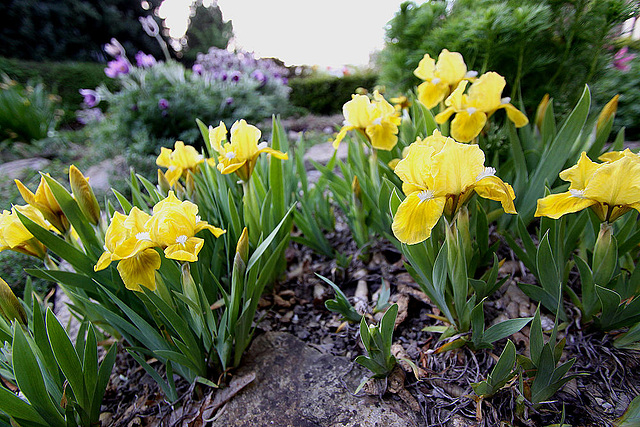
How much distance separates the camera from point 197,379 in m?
1.20

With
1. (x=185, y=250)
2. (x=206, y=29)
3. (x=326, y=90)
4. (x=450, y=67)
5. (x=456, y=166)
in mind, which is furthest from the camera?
(x=206, y=29)

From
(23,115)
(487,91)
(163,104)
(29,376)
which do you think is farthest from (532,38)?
(23,115)

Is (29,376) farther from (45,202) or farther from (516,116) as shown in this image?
(516,116)

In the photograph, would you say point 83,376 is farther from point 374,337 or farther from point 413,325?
point 413,325

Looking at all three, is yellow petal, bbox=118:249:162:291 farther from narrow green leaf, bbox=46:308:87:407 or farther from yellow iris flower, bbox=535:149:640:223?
yellow iris flower, bbox=535:149:640:223

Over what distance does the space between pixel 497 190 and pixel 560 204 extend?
8.9 inches

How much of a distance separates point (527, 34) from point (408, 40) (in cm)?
94

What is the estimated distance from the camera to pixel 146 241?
94 centimetres

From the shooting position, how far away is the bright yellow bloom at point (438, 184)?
858mm

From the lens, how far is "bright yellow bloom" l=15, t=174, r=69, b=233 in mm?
1172

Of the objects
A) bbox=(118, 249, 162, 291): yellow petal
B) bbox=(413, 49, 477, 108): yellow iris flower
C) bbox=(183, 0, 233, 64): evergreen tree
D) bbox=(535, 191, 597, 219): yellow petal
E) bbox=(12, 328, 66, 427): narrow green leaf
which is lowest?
bbox=(12, 328, 66, 427): narrow green leaf

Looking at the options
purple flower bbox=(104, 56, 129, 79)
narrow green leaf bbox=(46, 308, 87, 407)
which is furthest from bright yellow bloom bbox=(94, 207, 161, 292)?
purple flower bbox=(104, 56, 129, 79)

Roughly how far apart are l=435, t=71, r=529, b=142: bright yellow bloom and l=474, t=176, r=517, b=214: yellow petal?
1.58 feet

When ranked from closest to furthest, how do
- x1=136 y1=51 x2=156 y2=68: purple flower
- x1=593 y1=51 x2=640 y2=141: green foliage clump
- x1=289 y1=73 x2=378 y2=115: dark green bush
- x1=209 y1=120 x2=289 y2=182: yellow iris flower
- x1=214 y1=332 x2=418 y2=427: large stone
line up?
x1=214 y1=332 x2=418 y2=427: large stone → x1=209 y1=120 x2=289 y2=182: yellow iris flower → x1=593 y1=51 x2=640 y2=141: green foliage clump → x1=136 y1=51 x2=156 y2=68: purple flower → x1=289 y1=73 x2=378 y2=115: dark green bush
